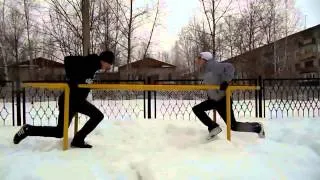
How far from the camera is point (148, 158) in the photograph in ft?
13.1

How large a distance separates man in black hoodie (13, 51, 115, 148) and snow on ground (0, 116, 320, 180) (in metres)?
0.20

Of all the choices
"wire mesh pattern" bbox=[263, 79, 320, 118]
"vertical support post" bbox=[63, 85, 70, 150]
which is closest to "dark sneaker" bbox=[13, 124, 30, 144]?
"vertical support post" bbox=[63, 85, 70, 150]

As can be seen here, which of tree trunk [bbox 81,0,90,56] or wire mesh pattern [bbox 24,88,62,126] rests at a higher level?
tree trunk [bbox 81,0,90,56]

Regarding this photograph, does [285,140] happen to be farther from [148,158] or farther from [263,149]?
[148,158]

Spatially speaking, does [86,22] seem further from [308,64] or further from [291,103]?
[308,64]

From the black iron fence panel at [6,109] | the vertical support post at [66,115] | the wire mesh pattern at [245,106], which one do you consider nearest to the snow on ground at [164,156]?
the vertical support post at [66,115]

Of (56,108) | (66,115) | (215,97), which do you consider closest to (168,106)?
(56,108)

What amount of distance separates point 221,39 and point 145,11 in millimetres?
6346

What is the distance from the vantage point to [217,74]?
5223 millimetres

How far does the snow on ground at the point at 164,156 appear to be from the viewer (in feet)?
11.6

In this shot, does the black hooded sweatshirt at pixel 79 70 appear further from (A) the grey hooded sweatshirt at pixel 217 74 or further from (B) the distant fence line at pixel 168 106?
(B) the distant fence line at pixel 168 106

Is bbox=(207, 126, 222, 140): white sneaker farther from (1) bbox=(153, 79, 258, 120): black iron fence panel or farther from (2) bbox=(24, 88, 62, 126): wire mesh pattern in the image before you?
(2) bbox=(24, 88, 62, 126): wire mesh pattern

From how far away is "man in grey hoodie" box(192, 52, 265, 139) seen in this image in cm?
512

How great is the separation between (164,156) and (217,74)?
5.38ft
